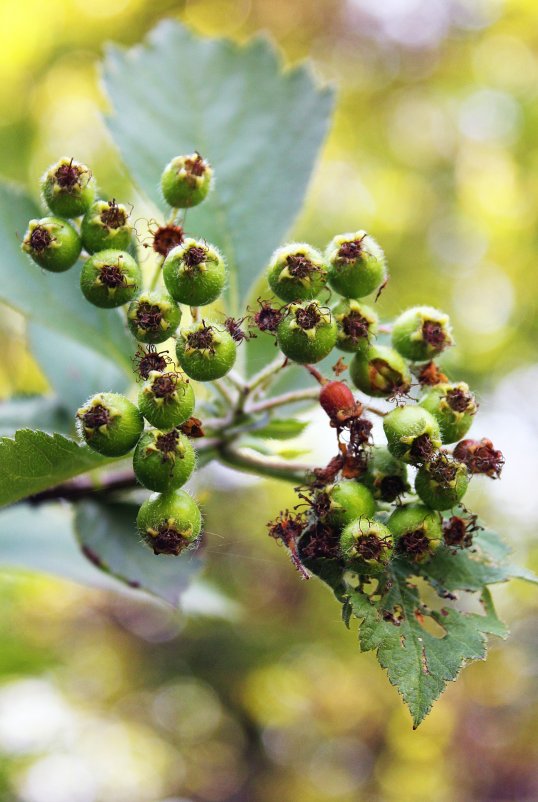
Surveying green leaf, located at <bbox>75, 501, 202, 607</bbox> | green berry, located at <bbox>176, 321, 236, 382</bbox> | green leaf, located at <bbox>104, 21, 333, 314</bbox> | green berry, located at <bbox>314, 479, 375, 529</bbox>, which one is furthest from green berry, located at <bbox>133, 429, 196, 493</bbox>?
green leaf, located at <bbox>104, 21, 333, 314</bbox>

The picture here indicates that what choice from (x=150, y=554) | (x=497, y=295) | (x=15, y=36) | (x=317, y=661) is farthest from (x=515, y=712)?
(x=15, y=36)

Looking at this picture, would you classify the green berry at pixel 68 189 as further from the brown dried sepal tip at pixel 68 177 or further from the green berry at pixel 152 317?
the green berry at pixel 152 317

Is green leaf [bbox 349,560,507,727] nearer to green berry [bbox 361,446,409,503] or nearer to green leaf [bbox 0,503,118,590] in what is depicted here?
green berry [bbox 361,446,409,503]

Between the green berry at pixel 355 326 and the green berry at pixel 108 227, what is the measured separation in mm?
390

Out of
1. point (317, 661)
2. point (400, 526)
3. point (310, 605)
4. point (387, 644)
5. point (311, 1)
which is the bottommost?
point (317, 661)

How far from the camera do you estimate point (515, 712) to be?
5.68 m

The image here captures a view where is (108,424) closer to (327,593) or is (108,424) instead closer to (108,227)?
(108,227)

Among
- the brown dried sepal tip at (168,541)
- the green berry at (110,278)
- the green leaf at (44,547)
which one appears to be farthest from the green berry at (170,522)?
the green leaf at (44,547)

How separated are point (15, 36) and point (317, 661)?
5097 millimetres

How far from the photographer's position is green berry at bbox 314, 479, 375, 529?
1.24 m

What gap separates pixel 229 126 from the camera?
222 centimetres

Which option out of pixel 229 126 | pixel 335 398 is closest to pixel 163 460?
pixel 335 398

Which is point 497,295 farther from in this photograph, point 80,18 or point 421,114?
point 80,18

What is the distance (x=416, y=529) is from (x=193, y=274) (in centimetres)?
54
